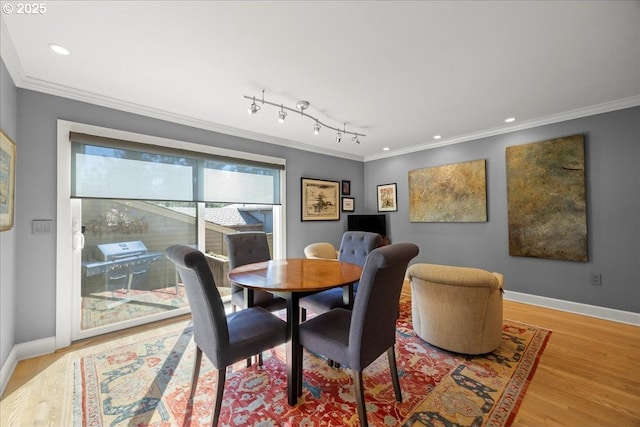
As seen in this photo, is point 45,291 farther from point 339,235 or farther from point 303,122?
point 339,235

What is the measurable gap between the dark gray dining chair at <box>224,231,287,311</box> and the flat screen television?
95.8 inches

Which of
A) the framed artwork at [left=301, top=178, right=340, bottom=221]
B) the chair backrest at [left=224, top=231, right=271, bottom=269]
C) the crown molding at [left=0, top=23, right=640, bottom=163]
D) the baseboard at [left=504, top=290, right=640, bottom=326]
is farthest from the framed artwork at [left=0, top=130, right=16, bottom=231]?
the baseboard at [left=504, top=290, right=640, bottom=326]

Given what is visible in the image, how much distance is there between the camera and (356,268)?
2.30m

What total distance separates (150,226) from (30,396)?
168cm

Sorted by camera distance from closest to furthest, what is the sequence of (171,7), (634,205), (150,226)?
(171,7) → (634,205) → (150,226)

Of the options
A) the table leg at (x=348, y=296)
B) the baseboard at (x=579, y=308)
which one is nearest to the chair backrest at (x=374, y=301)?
the table leg at (x=348, y=296)

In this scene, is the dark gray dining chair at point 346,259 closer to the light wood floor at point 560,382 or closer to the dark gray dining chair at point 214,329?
the dark gray dining chair at point 214,329

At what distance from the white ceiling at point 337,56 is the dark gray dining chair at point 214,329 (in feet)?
4.78

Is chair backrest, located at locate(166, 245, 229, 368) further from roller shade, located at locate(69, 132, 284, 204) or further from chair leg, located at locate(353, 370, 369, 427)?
roller shade, located at locate(69, 132, 284, 204)

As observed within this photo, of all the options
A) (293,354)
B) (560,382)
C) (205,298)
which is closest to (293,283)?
(293,354)

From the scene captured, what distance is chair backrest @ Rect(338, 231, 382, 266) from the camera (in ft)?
9.34

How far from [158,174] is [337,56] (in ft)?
7.79

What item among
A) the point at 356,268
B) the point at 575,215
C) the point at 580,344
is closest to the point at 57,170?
the point at 356,268

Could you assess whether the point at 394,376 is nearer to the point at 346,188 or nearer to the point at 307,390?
the point at 307,390
